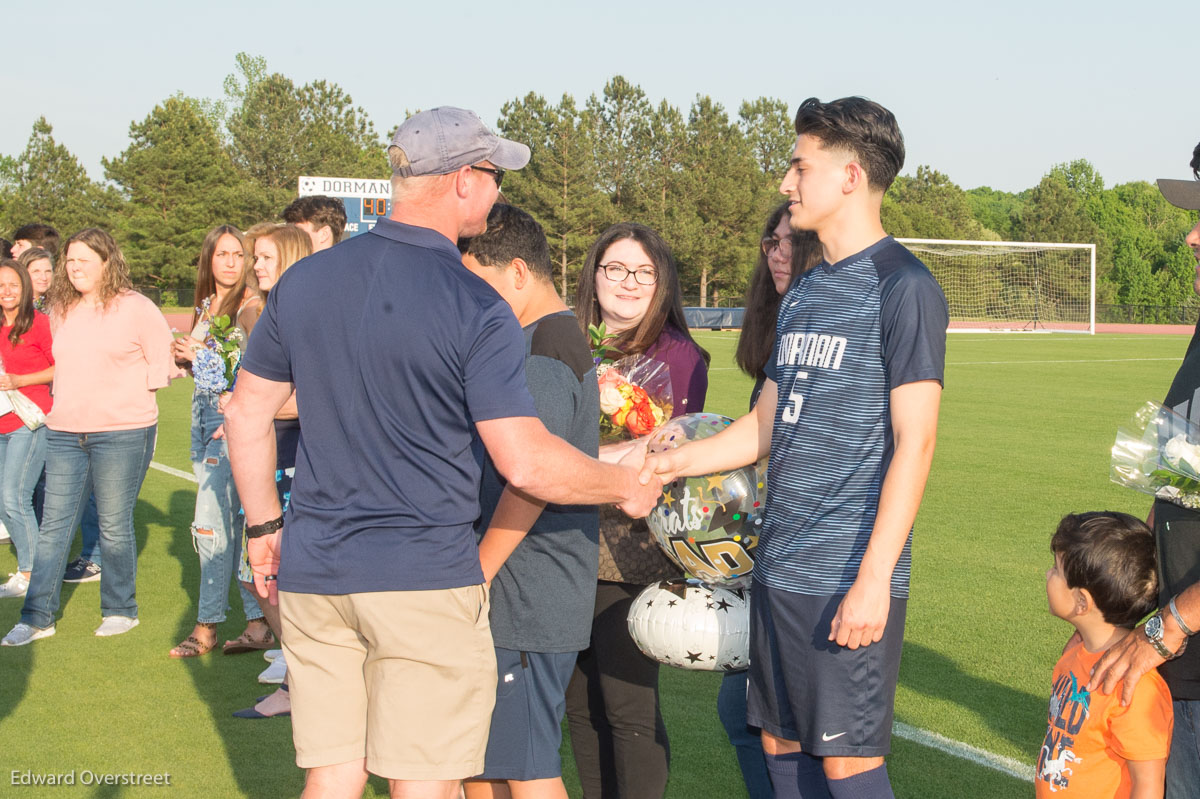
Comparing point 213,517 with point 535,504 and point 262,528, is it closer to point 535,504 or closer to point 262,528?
point 262,528

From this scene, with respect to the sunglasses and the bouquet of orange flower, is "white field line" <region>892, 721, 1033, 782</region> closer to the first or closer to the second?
the bouquet of orange flower

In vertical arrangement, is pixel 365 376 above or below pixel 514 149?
below

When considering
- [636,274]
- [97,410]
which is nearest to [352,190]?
[97,410]

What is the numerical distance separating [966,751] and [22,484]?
5683mm

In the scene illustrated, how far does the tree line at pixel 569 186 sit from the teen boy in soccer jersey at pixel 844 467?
50547mm

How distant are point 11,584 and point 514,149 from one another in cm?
573

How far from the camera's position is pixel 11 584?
694 centimetres

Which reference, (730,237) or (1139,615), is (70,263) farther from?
(730,237)

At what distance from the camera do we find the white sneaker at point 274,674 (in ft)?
17.2

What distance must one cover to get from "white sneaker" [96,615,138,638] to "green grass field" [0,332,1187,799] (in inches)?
3.5

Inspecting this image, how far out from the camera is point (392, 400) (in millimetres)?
2447

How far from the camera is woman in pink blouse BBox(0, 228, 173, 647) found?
231 inches

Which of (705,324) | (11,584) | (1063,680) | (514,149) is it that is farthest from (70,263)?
(705,324)

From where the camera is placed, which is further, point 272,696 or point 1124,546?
point 272,696
